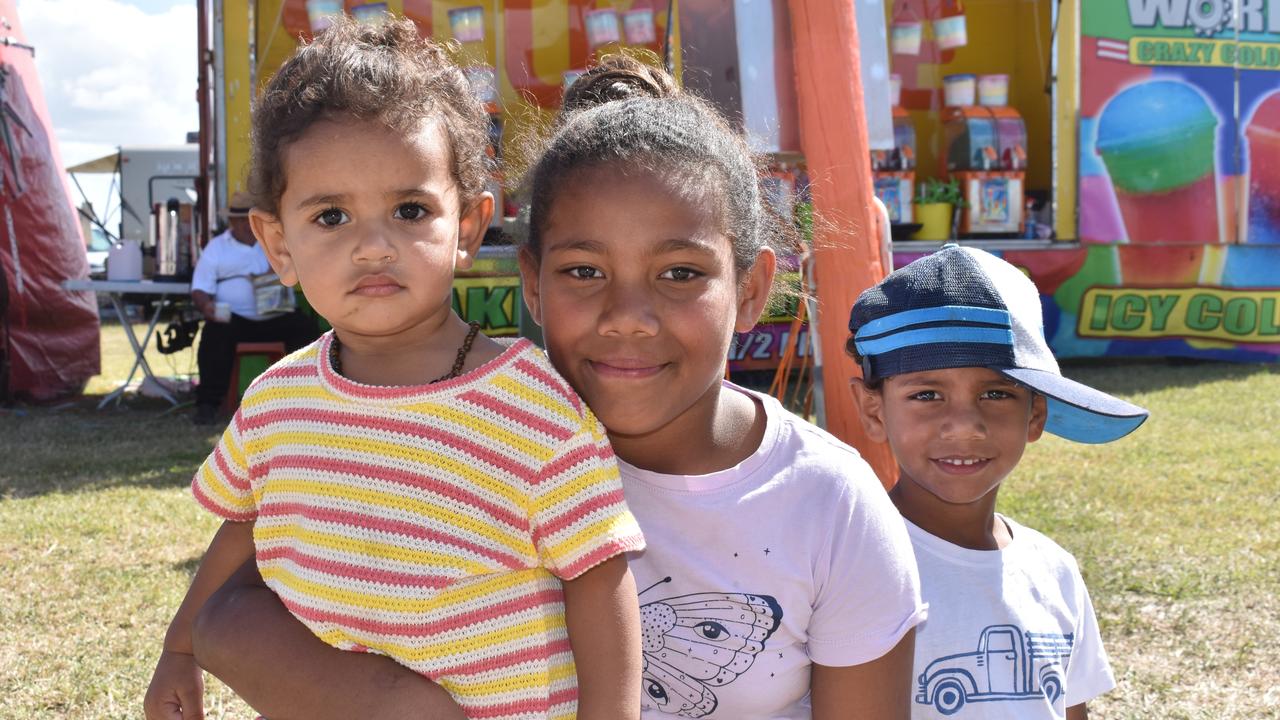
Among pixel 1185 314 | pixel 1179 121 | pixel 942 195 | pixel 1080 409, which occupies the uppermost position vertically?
pixel 1179 121

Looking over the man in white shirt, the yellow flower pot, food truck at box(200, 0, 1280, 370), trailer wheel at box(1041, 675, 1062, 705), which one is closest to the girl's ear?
trailer wheel at box(1041, 675, 1062, 705)

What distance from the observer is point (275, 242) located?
5.11 feet

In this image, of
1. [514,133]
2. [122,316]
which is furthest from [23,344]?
[514,133]

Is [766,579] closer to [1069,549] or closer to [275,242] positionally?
[275,242]

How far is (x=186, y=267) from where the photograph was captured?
27.5ft

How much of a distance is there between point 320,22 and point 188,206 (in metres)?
1.96

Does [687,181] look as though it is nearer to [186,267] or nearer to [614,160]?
[614,160]

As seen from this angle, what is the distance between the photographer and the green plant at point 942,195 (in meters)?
8.92

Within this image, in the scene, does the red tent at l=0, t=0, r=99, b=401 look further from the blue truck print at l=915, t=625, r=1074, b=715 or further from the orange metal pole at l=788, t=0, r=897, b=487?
the blue truck print at l=915, t=625, r=1074, b=715

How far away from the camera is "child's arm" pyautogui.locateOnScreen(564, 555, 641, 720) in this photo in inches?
49.6

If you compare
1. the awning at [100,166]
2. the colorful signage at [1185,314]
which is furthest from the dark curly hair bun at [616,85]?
the awning at [100,166]

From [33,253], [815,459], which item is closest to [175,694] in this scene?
[815,459]

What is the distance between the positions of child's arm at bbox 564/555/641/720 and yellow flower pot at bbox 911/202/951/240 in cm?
798

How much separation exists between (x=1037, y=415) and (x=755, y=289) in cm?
69
